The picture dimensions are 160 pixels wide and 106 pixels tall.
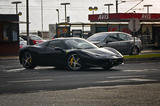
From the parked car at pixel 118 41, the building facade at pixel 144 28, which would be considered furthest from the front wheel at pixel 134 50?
the building facade at pixel 144 28

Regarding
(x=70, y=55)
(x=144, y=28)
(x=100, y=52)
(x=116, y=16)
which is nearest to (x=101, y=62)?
(x=100, y=52)

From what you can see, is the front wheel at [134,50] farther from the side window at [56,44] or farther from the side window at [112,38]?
the side window at [56,44]

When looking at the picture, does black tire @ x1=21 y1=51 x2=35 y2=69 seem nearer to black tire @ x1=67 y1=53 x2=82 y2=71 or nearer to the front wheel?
black tire @ x1=67 y1=53 x2=82 y2=71

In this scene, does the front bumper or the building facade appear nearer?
the front bumper

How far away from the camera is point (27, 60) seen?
58.1 ft

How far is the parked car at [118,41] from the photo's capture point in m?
24.4

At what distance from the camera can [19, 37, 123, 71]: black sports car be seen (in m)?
15.8

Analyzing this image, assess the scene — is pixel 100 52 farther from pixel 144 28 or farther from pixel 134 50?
pixel 144 28

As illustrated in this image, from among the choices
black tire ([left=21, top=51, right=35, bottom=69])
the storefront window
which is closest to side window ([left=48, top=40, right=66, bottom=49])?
black tire ([left=21, top=51, right=35, bottom=69])

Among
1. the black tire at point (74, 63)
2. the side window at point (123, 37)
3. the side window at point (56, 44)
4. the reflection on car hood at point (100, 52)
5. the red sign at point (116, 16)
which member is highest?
the red sign at point (116, 16)

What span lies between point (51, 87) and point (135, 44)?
1641cm

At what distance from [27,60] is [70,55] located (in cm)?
224

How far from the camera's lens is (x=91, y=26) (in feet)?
128

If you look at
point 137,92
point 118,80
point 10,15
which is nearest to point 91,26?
point 10,15
